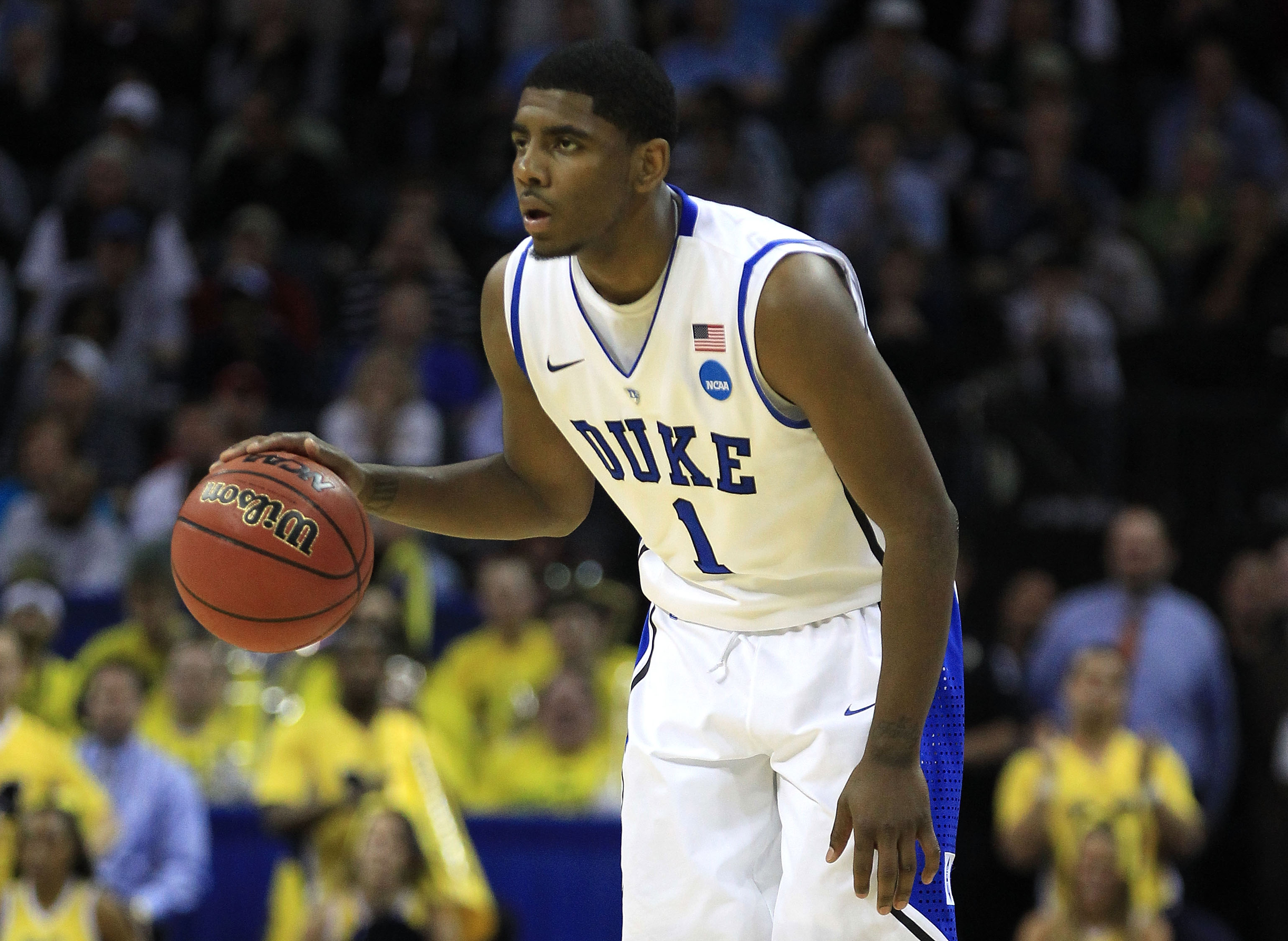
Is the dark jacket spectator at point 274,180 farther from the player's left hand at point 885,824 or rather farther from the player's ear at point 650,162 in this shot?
the player's left hand at point 885,824

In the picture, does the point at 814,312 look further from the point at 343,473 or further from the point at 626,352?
the point at 343,473

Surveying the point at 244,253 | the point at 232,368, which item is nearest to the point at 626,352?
the point at 232,368

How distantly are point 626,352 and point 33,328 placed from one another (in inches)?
294

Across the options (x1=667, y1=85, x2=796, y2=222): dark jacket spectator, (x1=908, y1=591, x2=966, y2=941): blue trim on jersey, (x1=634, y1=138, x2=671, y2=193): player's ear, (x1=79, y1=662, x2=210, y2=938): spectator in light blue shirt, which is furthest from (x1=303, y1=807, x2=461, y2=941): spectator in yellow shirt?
(x1=667, y1=85, x2=796, y2=222): dark jacket spectator

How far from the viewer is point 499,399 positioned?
8.98 metres

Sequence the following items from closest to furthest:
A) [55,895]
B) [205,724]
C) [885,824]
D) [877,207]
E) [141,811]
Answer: [885,824] → [55,895] → [141,811] → [205,724] → [877,207]

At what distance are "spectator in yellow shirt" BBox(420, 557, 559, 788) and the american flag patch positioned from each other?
4.57m

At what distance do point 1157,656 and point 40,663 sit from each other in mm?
4930

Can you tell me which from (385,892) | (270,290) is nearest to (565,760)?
(385,892)

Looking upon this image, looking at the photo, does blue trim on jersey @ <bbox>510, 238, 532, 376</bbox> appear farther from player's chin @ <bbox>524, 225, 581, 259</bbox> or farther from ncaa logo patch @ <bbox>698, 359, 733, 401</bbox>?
ncaa logo patch @ <bbox>698, 359, 733, 401</bbox>

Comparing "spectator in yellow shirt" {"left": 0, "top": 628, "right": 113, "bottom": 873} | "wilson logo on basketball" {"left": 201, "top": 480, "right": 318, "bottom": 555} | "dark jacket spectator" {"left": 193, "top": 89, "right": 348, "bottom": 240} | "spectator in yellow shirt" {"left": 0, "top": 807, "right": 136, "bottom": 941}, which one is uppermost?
"dark jacket spectator" {"left": 193, "top": 89, "right": 348, "bottom": 240}

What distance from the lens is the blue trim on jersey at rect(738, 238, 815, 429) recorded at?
316 centimetres

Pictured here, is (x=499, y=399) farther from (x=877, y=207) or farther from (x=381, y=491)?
(x=381, y=491)

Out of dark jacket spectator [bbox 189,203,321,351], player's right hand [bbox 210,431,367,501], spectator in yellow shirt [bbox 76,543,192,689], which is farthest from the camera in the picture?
dark jacket spectator [bbox 189,203,321,351]
